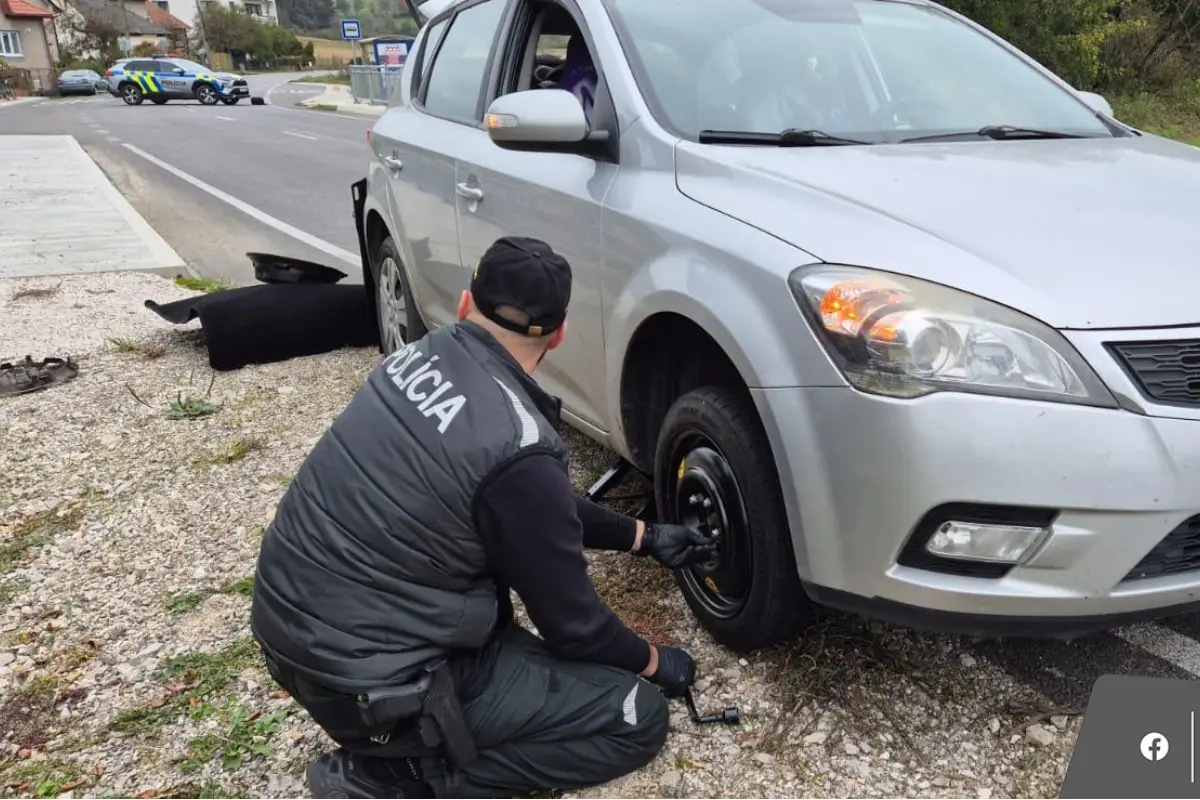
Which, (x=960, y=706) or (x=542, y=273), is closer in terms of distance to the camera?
(x=542, y=273)

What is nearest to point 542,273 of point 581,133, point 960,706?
point 581,133

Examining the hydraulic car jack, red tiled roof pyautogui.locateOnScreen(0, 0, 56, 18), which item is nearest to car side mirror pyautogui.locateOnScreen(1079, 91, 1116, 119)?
the hydraulic car jack

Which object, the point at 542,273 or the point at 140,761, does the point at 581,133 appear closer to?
the point at 542,273

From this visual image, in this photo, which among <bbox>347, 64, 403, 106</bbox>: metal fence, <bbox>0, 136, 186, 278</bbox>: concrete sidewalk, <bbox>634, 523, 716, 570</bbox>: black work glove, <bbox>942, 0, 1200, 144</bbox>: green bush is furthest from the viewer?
<bbox>347, 64, 403, 106</bbox>: metal fence

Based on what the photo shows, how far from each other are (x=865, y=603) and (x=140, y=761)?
1.75 meters

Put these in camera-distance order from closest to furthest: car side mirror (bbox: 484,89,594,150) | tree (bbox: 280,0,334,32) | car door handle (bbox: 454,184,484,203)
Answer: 1. car side mirror (bbox: 484,89,594,150)
2. car door handle (bbox: 454,184,484,203)
3. tree (bbox: 280,0,334,32)

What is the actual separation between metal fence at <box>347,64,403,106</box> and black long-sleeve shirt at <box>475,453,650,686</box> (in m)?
30.8

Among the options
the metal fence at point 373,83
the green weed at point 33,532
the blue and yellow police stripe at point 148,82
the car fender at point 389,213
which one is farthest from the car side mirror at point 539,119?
the blue and yellow police stripe at point 148,82

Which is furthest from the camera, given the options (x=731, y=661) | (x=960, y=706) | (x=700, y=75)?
(x=700, y=75)

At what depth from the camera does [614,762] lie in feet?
7.39

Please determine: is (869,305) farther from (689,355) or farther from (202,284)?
(202,284)

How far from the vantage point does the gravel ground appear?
2301 mm

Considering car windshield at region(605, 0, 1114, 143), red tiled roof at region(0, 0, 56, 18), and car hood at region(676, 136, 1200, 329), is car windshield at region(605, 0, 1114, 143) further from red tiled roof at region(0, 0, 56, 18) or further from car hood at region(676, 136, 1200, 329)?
red tiled roof at region(0, 0, 56, 18)

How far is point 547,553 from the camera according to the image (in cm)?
203
